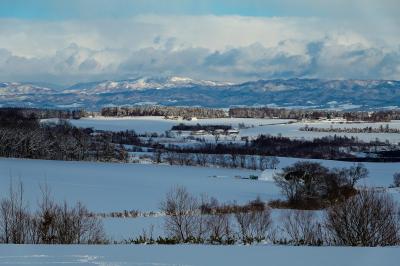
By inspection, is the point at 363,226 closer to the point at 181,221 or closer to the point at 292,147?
the point at 181,221

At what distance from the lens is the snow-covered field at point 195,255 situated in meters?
11.4

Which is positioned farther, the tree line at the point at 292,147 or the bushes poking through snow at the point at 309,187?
the tree line at the point at 292,147

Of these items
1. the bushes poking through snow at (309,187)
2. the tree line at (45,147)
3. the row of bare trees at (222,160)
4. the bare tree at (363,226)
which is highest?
the tree line at (45,147)

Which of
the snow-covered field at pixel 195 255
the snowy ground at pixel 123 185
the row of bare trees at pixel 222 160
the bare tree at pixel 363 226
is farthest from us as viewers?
the row of bare trees at pixel 222 160

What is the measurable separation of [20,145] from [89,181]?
4252 cm

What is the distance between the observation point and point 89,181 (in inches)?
2864

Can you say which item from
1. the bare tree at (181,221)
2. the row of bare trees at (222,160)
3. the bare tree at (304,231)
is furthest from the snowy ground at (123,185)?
the row of bare trees at (222,160)

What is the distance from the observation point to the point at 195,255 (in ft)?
39.8

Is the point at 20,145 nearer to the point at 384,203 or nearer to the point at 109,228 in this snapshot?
the point at 109,228

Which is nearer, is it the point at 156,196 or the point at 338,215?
the point at 338,215

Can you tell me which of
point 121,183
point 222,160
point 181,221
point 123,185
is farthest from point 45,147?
point 181,221

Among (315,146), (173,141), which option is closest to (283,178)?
(315,146)

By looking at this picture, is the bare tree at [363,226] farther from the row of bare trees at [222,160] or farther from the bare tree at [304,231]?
the row of bare trees at [222,160]

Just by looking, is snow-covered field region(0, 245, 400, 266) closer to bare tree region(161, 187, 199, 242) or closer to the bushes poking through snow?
bare tree region(161, 187, 199, 242)
